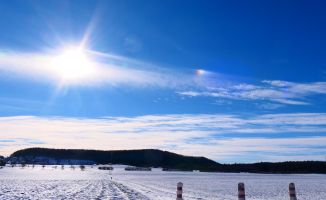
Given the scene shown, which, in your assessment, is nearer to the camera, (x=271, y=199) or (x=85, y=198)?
(x=85, y=198)

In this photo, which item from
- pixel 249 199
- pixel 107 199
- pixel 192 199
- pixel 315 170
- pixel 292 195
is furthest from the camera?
pixel 315 170

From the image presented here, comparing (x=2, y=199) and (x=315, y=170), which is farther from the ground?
(x=315, y=170)

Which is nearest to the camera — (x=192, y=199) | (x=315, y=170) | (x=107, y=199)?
(x=107, y=199)

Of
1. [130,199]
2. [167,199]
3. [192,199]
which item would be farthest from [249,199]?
[130,199]

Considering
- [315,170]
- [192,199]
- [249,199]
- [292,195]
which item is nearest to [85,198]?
[192,199]

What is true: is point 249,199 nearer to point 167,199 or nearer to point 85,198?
point 167,199

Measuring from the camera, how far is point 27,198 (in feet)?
81.5

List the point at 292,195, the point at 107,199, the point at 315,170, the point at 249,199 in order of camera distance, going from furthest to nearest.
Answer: the point at 315,170, the point at 249,199, the point at 107,199, the point at 292,195

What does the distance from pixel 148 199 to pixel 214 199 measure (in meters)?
4.78

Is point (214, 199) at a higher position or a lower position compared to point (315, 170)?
lower

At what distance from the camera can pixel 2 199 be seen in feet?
78.1

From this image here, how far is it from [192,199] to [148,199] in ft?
10.5

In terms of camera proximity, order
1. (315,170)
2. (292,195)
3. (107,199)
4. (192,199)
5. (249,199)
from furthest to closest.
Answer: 1. (315,170)
2. (249,199)
3. (192,199)
4. (107,199)
5. (292,195)

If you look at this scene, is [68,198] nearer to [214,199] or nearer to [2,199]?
[2,199]
